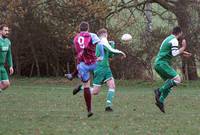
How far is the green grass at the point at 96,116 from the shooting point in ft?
35.6

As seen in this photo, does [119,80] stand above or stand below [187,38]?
below

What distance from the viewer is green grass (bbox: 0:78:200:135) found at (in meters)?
10.9

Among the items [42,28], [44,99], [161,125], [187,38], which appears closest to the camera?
[161,125]

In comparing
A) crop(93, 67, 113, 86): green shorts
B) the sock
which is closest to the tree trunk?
crop(93, 67, 113, 86): green shorts

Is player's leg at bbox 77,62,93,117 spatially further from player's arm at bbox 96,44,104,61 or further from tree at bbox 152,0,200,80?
tree at bbox 152,0,200,80

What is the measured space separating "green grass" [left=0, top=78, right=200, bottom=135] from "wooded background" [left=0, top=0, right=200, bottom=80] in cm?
818

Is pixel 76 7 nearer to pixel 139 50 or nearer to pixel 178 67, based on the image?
pixel 139 50

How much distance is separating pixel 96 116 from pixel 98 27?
15.9 meters

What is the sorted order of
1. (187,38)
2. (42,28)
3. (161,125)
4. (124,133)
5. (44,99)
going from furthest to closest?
(42,28) → (187,38) → (44,99) → (161,125) → (124,133)

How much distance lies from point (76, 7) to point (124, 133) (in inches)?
758

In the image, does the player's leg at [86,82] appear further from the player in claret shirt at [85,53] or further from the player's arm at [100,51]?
the player's arm at [100,51]

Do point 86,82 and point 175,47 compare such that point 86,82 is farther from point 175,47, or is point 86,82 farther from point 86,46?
point 175,47

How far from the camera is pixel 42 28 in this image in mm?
31266

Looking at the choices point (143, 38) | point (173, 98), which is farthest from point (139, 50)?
point (173, 98)
